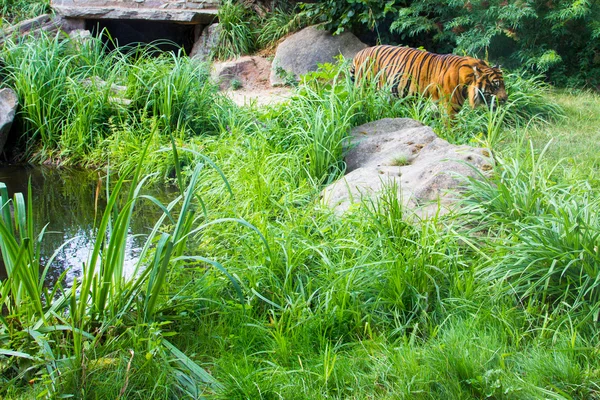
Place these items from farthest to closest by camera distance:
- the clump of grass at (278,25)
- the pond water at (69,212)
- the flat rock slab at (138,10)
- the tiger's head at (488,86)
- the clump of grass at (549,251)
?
1. the flat rock slab at (138,10)
2. the clump of grass at (278,25)
3. the tiger's head at (488,86)
4. the pond water at (69,212)
5. the clump of grass at (549,251)

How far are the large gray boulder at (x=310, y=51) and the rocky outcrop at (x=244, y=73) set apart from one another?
26 cm

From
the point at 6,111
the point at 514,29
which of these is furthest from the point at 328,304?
the point at 514,29

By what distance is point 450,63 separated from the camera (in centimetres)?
668

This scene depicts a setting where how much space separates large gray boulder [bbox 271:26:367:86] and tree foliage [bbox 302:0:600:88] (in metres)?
0.48

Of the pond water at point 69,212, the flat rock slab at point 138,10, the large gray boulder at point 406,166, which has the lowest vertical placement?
the pond water at point 69,212

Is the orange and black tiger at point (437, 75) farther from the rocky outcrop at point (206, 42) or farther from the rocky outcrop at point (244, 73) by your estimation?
the rocky outcrop at point (206, 42)

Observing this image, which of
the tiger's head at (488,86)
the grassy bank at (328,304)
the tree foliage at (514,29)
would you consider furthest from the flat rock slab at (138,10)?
the grassy bank at (328,304)

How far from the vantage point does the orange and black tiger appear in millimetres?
6418

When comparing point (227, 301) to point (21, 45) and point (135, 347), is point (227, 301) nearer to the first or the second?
point (135, 347)

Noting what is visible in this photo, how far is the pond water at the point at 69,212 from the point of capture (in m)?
4.39

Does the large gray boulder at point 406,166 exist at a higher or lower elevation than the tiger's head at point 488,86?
lower

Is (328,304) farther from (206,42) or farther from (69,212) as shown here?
(206,42)

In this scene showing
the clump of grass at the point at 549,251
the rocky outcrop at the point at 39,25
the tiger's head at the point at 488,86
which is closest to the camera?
the clump of grass at the point at 549,251

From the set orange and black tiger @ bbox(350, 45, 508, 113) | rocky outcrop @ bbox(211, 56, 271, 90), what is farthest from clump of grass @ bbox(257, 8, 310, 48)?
orange and black tiger @ bbox(350, 45, 508, 113)
